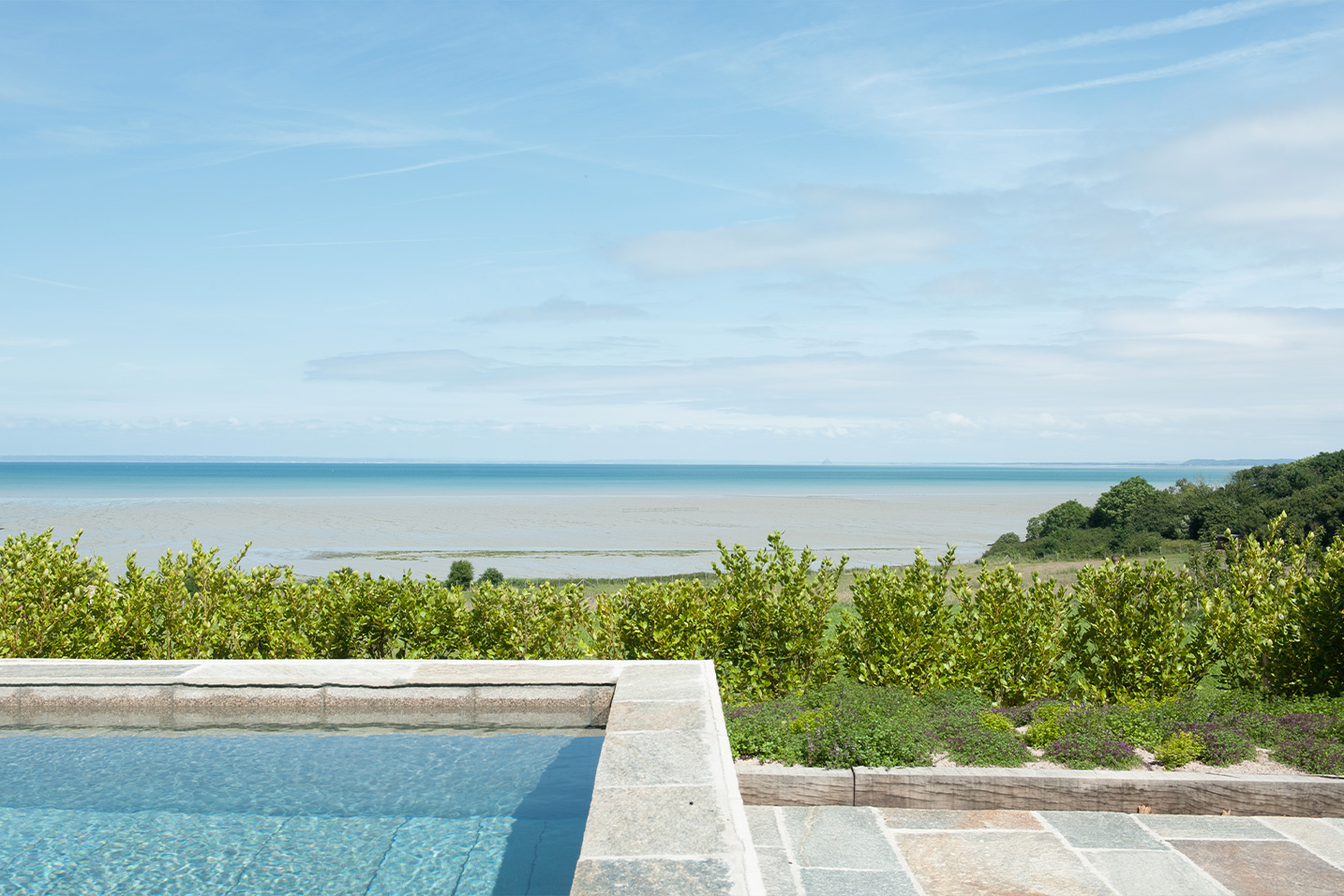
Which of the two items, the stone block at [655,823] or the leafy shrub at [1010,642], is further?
the leafy shrub at [1010,642]

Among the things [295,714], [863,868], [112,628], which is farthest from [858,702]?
[112,628]

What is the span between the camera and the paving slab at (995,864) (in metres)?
4.40

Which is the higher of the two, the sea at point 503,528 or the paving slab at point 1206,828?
the paving slab at point 1206,828

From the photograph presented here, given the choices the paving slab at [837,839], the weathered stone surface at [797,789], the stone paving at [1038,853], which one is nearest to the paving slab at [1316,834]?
the stone paving at [1038,853]

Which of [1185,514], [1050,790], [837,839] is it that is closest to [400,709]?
[837,839]

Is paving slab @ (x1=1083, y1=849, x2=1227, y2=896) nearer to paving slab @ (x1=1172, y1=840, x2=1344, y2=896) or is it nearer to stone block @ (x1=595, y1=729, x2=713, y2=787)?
paving slab @ (x1=1172, y1=840, x2=1344, y2=896)

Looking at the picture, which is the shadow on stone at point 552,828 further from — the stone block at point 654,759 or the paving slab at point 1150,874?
the paving slab at point 1150,874

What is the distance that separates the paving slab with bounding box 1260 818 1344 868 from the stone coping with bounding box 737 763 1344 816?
3.7 inches

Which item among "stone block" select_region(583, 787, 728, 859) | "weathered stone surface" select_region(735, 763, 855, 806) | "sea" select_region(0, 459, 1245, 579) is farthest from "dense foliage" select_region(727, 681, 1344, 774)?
"sea" select_region(0, 459, 1245, 579)

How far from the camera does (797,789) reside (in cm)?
557

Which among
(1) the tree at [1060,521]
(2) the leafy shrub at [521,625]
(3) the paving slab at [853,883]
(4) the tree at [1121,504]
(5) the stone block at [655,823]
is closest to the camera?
(5) the stone block at [655,823]

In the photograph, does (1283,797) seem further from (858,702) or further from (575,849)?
(575,849)

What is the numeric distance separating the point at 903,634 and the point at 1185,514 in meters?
44.8

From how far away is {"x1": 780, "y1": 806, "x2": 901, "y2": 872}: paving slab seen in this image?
4727 millimetres
